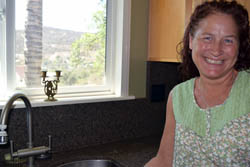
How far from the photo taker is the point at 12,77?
1.59 meters

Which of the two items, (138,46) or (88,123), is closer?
(88,123)

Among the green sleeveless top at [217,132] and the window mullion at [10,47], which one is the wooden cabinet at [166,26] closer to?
the green sleeveless top at [217,132]

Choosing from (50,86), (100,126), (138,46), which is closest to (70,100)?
(50,86)

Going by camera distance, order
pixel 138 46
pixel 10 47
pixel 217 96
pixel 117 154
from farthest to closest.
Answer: pixel 138 46, pixel 117 154, pixel 10 47, pixel 217 96

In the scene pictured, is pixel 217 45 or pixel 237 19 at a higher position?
pixel 237 19

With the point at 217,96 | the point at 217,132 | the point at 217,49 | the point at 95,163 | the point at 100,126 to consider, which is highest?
the point at 217,49

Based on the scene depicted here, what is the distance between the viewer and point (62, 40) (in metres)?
Answer: 1.78

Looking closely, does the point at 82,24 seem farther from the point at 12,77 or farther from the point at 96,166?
the point at 96,166

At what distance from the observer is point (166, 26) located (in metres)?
1.83

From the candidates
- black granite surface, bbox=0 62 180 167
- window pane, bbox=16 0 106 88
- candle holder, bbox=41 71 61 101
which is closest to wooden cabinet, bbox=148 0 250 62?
black granite surface, bbox=0 62 180 167

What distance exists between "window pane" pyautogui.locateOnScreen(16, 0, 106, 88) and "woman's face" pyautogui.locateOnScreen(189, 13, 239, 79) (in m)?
0.93

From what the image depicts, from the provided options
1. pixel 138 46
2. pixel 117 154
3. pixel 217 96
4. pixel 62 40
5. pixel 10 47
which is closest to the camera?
pixel 217 96

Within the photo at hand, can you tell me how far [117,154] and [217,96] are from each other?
0.77 meters

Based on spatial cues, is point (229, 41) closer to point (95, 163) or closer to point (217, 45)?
point (217, 45)
